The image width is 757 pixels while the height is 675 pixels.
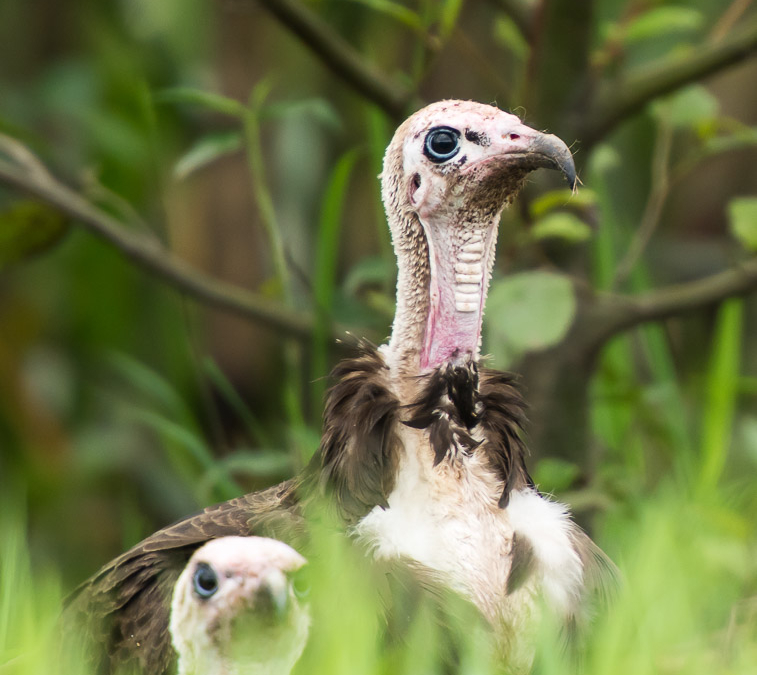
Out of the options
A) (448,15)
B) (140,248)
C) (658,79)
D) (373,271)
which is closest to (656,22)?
(658,79)

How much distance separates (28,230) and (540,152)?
1564 millimetres

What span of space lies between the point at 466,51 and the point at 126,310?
7.44 ft

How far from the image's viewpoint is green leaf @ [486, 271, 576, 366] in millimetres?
2889

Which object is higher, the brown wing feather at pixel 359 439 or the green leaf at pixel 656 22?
the green leaf at pixel 656 22

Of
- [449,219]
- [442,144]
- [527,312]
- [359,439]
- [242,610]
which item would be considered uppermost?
[442,144]

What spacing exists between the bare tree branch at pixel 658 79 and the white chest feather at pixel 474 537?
136 cm

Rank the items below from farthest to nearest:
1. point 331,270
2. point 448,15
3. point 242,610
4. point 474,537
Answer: point 331,270, point 448,15, point 474,537, point 242,610

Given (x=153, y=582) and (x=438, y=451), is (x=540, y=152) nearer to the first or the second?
(x=438, y=451)

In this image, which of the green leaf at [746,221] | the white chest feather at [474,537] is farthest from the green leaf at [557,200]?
the white chest feather at [474,537]

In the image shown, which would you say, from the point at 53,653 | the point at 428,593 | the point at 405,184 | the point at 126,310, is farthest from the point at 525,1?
the point at 126,310

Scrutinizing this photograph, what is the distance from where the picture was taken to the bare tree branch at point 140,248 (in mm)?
3184

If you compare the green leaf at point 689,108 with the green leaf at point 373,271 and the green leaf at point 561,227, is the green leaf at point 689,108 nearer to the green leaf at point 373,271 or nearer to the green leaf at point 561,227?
the green leaf at point 561,227

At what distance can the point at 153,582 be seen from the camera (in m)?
2.31

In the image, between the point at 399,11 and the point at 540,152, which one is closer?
the point at 540,152
